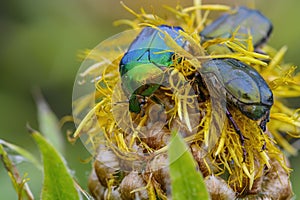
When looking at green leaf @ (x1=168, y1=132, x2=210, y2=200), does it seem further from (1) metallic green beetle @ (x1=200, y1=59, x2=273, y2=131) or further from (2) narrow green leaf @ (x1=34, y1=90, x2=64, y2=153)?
(2) narrow green leaf @ (x1=34, y1=90, x2=64, y2=153)

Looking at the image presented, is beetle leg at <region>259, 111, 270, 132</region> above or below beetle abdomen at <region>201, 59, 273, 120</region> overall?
below

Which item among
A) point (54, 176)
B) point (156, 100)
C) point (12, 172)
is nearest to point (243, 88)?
point (156, 100)

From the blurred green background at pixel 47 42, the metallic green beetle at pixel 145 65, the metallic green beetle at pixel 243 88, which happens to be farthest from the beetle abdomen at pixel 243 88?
the blurred green background at pixel 47 42

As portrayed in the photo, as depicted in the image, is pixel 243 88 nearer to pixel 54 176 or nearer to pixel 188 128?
pixel 188 128

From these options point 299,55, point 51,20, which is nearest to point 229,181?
point 299,55

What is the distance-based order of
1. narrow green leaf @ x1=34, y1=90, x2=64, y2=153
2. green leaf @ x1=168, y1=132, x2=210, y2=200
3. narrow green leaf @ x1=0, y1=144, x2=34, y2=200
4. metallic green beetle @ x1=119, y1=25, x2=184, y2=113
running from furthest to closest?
1. narrow green leaf @ x1=34, y1=90, x2=64, y2=153
2. narrow green leaf @ x1=0, y1=144, x2=34, y2=200
3. metallic green beetle @ x1=119, y1=25, x2=184, y2=113
4. green leaf @ x1=168, y1=132, x2=210, y2=200

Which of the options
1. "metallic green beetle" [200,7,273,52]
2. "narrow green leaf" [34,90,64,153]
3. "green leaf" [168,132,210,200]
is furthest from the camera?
"narrow green leaf" [34,90,64,153]

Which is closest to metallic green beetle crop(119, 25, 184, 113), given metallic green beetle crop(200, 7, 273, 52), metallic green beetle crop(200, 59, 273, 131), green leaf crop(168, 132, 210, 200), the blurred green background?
metallic green beetle crop(200, 59, 273, 131)

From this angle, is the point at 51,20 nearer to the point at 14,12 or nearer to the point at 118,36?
the point at 14,12
